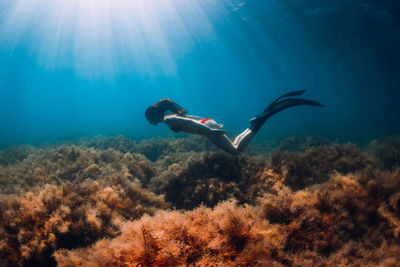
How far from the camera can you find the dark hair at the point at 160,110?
586 cm

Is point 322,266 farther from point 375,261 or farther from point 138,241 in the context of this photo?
point 138,241

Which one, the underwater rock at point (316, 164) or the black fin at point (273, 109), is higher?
the black fin at point (273, 109)

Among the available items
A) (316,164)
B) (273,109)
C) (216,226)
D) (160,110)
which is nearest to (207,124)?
(160,110)

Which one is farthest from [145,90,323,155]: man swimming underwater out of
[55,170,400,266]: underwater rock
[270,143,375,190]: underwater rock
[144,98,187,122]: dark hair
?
[55,170,400,266]: underwater rock

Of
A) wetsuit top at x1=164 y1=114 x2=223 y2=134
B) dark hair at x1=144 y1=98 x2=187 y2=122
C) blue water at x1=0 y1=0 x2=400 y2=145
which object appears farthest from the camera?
blue water at x1=0 y1=0 x2=400 y2=145

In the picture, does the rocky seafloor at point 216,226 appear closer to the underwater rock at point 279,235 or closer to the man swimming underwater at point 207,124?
the underwater rock at point 279,235

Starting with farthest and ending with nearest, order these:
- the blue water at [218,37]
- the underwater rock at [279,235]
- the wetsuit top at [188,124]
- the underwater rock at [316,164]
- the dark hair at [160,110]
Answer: the blue water at [218,37], the dark hair at [160,110], the wetsuit top at [188,124], the underwater rock at [316,164], the underwater rock at [279,235]

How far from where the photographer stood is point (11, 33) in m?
39.8

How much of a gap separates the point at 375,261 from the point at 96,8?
187 feet

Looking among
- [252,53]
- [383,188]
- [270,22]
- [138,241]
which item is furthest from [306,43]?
[138,241]

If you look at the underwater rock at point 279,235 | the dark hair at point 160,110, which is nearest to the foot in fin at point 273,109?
the dark hair at point 160,110

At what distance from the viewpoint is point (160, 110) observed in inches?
235

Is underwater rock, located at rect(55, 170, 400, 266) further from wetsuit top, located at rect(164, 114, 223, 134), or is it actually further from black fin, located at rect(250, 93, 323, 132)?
black fin, located at rect(250, 93, 323, 132)

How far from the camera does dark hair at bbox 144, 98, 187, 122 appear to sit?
5.86 metres
